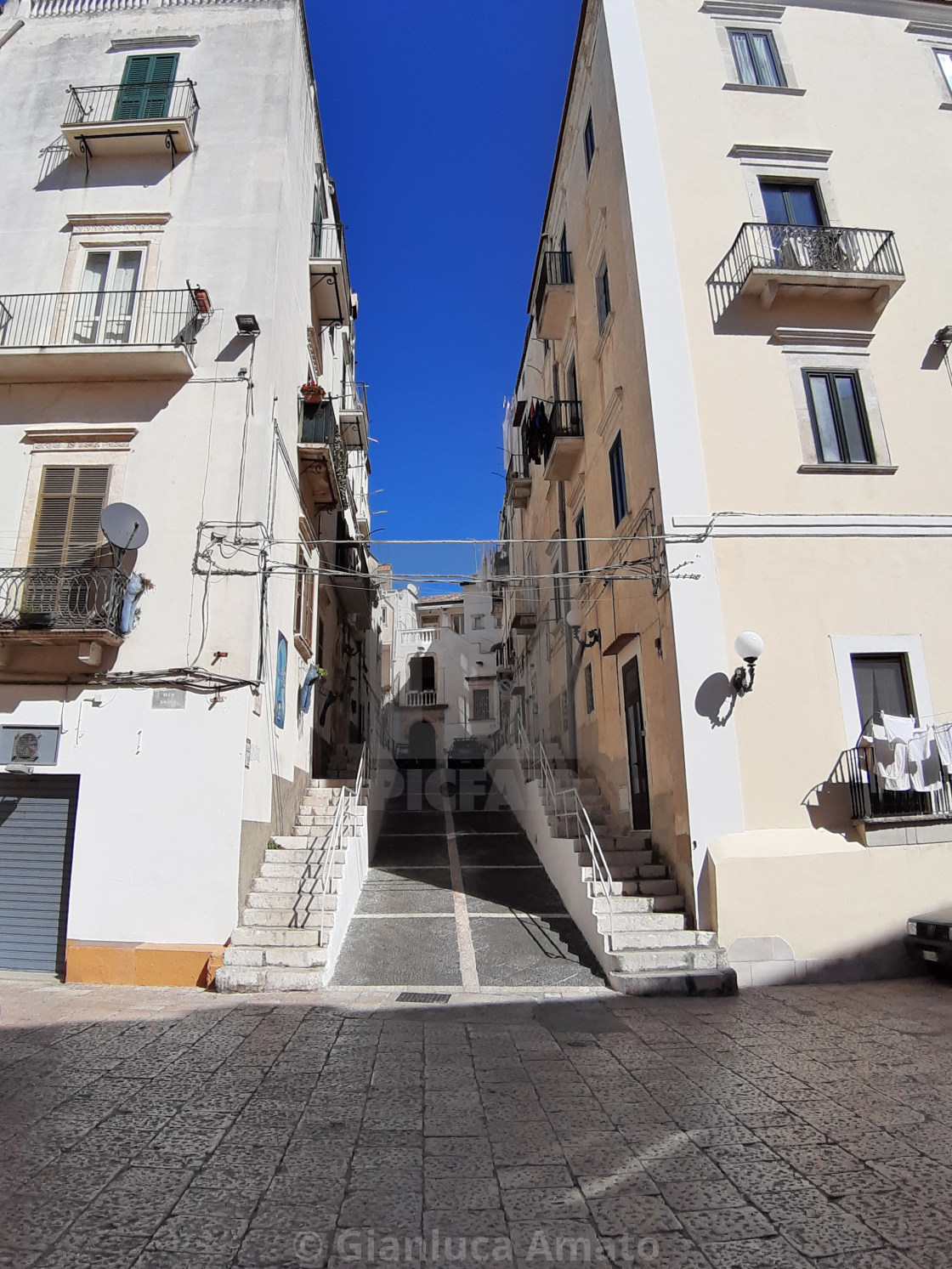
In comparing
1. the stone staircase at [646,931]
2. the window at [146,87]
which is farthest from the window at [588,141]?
the stone staircase at [646,931]

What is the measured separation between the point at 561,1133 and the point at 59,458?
10.3 meters

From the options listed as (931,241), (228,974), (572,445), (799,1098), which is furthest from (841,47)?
(228,974)

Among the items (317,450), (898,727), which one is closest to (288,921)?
(898,727)

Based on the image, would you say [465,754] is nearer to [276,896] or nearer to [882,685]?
[276,896]

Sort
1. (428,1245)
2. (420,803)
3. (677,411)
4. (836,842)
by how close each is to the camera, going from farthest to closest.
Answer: (420,803), (677,411), (836,842), (428,1245)

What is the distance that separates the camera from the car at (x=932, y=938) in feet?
26.6

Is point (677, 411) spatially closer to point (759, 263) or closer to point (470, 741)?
point (759, 263)

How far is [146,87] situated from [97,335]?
4.68 meters

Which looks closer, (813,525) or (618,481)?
(813,525)

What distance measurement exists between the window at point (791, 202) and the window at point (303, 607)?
920cm

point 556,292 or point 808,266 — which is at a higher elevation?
point 556,292

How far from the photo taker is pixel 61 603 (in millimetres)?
9688

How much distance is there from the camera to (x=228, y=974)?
8008mm

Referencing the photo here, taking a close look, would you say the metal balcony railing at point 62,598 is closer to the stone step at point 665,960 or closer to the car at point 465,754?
the stone step at point 665,960
